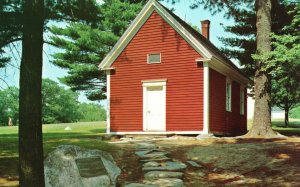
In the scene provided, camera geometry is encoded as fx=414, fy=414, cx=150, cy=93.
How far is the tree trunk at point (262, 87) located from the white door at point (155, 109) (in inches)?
175

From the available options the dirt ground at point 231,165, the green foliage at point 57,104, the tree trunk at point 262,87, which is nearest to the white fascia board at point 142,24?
the tree trunk at point 262,87

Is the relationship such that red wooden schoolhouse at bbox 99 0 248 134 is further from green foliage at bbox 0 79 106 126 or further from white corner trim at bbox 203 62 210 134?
green foliage at bbox 0 79 106 126

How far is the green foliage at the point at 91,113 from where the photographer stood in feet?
269

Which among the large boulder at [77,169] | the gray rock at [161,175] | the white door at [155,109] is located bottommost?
the gray rock at [161,175]

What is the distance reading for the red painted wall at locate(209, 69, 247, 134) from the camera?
2161 centimetres

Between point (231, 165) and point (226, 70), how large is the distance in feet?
39.3

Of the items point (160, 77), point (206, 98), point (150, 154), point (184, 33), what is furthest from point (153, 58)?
point (150, 154)

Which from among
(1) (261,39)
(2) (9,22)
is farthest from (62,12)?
(1) (261,39)

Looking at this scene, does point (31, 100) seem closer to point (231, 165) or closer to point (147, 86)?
point (231, 165)

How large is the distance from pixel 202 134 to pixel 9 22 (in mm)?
11975

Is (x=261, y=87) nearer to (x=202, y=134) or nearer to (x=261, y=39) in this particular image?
(x=261, y=39)

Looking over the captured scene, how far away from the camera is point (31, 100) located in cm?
759

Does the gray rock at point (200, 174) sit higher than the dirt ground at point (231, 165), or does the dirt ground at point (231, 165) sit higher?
the dirt ground at point (231, 165)

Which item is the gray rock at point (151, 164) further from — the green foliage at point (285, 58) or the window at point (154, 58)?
the window at point (154, 58)
